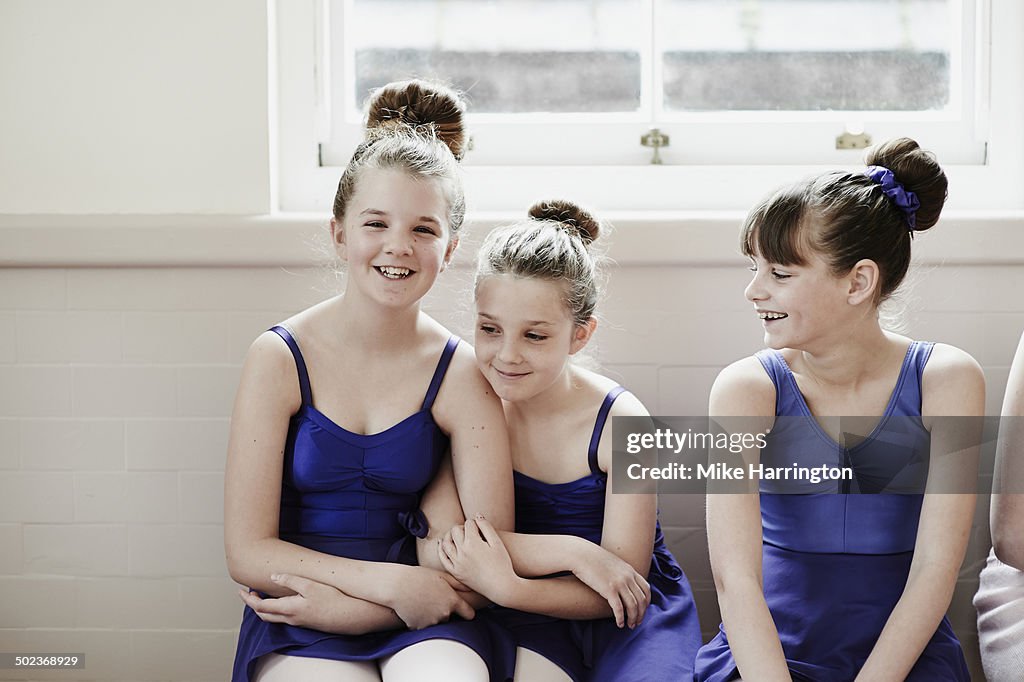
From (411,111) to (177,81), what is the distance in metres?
0.53

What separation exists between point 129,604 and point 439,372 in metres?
0.89

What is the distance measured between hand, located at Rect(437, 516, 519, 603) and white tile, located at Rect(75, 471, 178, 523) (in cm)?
72

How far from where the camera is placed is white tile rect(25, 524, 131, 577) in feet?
6.59

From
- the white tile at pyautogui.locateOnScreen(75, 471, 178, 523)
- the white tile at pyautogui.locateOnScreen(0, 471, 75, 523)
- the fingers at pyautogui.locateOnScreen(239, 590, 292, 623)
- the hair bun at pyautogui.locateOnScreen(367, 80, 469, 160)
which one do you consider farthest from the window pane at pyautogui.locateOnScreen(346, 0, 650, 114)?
the fingers at pyautogui.locateOnScreen(239, 590, 292, 623)

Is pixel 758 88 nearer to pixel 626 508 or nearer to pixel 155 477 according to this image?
pixel 626 508

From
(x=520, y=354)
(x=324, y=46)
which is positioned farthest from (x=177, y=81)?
(x=520, y=354)

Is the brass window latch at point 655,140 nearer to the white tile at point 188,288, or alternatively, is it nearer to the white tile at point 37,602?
the white tile at point 188,288

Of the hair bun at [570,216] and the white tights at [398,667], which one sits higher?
the hair bun at [570,216]

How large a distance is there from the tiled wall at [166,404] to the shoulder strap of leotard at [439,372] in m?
0.30

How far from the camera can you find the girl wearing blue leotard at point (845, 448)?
4.81ft

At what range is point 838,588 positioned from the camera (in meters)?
1.54

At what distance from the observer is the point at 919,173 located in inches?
58.9

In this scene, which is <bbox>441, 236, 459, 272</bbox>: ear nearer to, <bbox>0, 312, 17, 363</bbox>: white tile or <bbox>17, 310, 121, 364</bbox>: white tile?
<bbox>17, 310, 121, 364</bbox>: white tile

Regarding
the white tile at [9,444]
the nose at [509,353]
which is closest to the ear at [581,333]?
the nose at [509,353]
